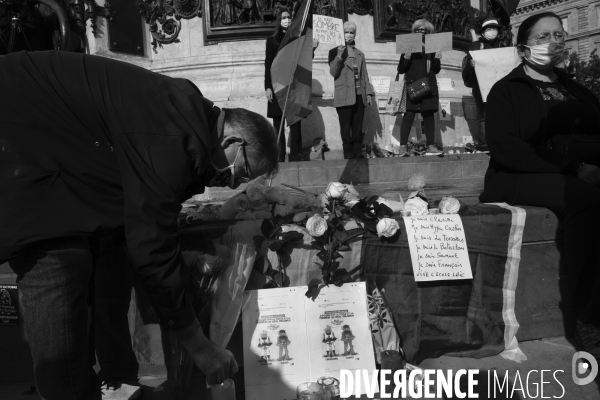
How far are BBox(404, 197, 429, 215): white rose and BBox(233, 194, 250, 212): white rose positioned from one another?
3.18 feet

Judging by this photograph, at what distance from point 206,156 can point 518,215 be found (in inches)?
83.0

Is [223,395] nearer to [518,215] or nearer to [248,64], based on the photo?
[518,215]

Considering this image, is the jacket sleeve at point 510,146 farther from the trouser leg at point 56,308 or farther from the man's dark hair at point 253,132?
the trouser leg at point 56,308

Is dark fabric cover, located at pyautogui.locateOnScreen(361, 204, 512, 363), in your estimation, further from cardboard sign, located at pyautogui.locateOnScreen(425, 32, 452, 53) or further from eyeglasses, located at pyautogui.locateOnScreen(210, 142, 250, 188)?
cardboard sign, located at pyautogui.locateOnScreen(425, 32, 452, 53)

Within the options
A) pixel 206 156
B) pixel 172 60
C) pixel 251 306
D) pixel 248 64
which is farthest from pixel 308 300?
pixel 172 60

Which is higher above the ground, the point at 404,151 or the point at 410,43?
the point at 410,43

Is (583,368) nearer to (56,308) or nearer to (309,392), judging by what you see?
(309,392)

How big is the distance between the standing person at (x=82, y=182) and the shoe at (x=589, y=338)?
2075 mm

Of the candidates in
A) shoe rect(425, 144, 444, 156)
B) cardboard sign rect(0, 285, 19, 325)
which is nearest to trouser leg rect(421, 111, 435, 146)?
shoe rect(425, 144, 444, 156)

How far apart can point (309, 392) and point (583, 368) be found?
4.84 feet

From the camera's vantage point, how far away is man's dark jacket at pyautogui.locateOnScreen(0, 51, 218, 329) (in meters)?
1.73

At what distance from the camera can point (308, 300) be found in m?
2.81

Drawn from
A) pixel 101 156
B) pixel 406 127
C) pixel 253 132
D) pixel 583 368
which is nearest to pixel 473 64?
pixel 406 127

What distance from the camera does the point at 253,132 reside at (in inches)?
81.4
